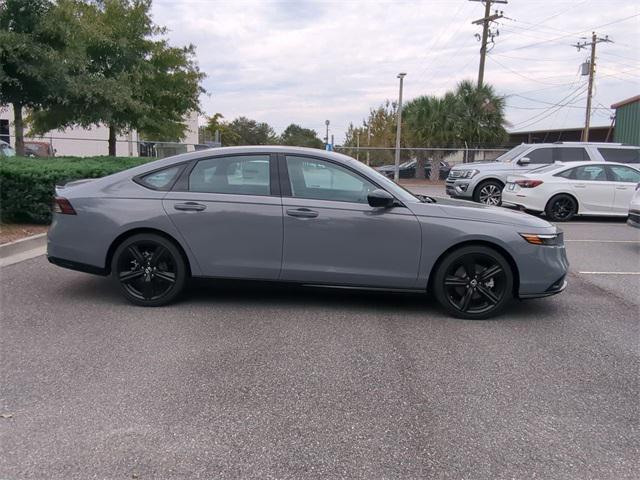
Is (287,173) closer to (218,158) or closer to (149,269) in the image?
(218,158)

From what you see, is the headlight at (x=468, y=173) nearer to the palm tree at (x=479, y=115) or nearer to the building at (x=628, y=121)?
the palm tree at (x=479, y=115)

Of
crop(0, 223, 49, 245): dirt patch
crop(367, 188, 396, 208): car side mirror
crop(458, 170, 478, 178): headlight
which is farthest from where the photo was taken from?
crop(458, 170, 478, 178): headlight

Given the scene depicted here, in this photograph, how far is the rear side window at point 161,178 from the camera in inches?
221

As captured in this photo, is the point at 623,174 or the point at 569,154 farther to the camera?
the point at 569,154

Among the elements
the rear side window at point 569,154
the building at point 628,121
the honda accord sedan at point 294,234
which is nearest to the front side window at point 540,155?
the rear side window at point 569,154

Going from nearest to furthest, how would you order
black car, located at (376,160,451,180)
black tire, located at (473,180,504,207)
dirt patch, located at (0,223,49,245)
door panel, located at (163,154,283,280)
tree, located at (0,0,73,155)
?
1. door panel, located at (163,154,283,280)
2. dirt patch, located at (0,223,49,245)
3. tree, located at (0,0,73,155)
4. black tire, located at (473,180,504,207)
5. black car, located at (376,160,451,180)

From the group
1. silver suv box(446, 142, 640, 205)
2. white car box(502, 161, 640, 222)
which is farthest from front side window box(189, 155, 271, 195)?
silver suv box(446, 142, 640, 205)

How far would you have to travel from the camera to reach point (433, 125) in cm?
3023

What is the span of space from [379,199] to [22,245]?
5360mm

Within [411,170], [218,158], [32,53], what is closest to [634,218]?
[218,158]

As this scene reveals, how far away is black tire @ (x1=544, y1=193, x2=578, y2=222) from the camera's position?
12.9 metres

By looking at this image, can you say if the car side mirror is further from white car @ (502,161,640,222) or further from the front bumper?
the front bumper

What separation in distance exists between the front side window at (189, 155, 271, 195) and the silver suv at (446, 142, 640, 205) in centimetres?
1043

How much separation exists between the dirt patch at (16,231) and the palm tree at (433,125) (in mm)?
23864
